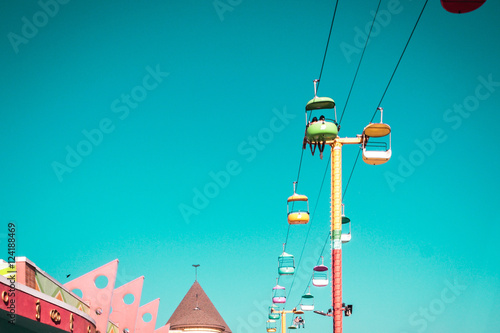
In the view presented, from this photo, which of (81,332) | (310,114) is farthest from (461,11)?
(81,332)

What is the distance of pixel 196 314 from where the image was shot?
72625 mm

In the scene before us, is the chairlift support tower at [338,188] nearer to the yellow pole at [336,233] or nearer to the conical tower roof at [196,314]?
the yellow pole at [336,233]

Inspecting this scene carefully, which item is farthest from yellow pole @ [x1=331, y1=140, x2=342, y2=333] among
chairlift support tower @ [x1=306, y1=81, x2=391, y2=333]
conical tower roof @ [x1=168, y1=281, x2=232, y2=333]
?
conical tower roof @ [x1=168, y1=281, x2=232, y2=333]

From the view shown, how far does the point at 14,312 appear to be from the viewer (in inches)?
487

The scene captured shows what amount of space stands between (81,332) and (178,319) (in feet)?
187

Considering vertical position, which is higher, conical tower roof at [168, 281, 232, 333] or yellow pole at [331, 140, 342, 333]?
conical tower roof at [168, 281, 232, 333]

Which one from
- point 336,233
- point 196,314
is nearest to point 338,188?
point 336,233

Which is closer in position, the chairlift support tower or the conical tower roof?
the chairlift support tower

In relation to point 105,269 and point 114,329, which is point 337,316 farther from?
point 114,329

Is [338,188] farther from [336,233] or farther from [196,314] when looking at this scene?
[196,314]

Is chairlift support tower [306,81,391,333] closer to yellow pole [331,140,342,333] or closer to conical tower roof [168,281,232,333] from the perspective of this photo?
yellow pole [331,140,342,333]

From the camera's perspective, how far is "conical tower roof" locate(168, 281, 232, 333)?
235 feet

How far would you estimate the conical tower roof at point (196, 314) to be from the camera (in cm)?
7150

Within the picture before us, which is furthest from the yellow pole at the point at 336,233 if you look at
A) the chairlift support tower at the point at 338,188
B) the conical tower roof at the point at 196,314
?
the conical tower roof at the point at 196,314
